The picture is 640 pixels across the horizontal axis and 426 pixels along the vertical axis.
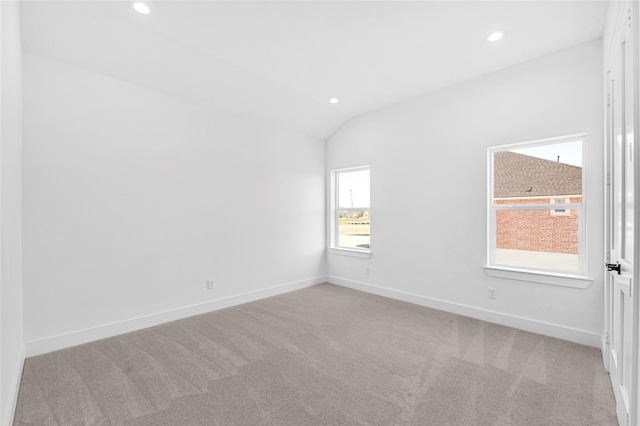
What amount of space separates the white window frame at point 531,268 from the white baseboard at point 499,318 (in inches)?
17.0

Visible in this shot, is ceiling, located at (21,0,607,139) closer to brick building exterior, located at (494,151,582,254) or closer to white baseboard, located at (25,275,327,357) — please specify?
brick building exterior, located at (494,151,582,254)

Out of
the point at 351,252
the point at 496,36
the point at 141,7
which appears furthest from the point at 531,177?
the point at 141,7

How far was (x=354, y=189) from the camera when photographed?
511cm

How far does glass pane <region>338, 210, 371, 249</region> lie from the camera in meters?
4.93

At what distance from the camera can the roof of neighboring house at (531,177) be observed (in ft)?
9.64

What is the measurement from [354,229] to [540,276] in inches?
106

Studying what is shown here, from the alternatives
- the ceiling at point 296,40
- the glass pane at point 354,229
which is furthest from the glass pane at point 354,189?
the ceiling at point 296,40

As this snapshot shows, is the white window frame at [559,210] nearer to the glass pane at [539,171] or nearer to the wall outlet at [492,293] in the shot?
the glass pane at [539,171]

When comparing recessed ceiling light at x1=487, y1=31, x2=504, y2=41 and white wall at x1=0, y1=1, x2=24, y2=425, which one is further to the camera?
recessed ceiling light at x1=487, y1=31, x2=504, y2=41

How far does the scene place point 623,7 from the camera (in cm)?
171

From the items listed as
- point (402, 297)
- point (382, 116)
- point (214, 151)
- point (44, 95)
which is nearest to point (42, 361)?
point (44, 95)

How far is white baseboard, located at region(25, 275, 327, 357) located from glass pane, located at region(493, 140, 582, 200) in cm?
333

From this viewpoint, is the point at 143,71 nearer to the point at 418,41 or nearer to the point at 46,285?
the point at 46,285

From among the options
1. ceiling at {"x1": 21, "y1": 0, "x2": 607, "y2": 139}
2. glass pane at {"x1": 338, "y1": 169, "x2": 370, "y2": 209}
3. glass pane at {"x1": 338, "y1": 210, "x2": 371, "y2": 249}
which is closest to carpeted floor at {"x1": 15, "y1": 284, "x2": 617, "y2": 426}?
glass pane at {"x1": 338, "y1": 210, "x2": 371, "y2": 249}
